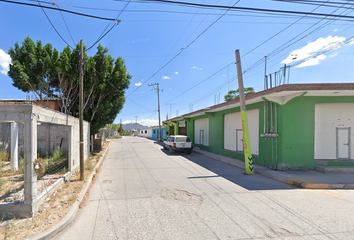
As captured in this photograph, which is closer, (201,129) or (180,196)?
(180,196)

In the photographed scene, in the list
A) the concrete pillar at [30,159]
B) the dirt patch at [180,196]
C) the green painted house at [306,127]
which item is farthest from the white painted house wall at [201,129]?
the concrete pillar at [30,159]

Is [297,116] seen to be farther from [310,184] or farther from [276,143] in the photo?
[310,184]

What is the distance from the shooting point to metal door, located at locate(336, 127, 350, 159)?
9797mm

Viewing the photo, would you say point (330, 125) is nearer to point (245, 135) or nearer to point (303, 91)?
point (303, 91)

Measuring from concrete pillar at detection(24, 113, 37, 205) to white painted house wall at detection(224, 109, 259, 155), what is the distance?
420 inches

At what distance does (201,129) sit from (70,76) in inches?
508

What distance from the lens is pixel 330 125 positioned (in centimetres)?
979

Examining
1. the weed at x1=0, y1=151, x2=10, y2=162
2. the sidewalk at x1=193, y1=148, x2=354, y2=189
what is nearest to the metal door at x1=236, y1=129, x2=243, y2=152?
the sidewalk at x1=193, y1=148, x2=354, y2=189

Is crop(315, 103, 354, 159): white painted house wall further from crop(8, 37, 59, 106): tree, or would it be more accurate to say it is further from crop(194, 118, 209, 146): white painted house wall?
crop(8, 37, 59, 106): tree

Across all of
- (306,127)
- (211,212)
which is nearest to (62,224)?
(211,212)

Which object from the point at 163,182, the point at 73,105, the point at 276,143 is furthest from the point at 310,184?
the point at 73,105

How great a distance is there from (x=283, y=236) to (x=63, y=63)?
44.2 feet

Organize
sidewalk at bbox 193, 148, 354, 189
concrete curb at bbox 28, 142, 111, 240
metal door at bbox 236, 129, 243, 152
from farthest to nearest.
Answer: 1. metal door at bbox 236, 129, 243, 152
2. sidewalk at bbox 193, 148, 354, 189
3. concrete curb at bbox 28, 142, 111, 240

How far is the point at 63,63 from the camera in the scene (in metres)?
11.8
